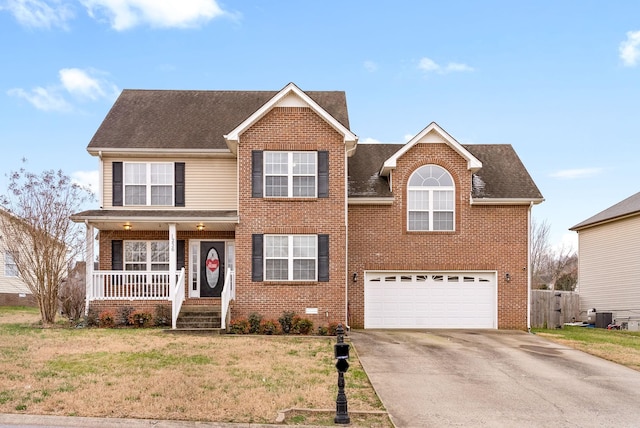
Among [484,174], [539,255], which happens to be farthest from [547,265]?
[484,174]

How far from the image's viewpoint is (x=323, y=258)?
19969 mm

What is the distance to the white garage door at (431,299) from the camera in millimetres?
21797

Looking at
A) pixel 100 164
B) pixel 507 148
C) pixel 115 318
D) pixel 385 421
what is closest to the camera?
pixel 385 421

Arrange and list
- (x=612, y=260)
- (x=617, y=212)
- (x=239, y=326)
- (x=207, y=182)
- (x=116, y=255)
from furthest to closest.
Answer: (x=612, y=260) → (x=617, y=212) → (x=207, y=182) → (x=116, y=255) → (x=239, y=326)

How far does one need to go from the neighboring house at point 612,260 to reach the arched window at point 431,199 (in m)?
9.24

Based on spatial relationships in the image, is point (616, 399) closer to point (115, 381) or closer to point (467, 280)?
point (115, 381)

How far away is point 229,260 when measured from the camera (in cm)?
2192

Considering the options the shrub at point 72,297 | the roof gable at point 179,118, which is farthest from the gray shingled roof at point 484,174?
the shrub at point 72,297

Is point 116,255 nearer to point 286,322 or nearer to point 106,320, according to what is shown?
point 106,320

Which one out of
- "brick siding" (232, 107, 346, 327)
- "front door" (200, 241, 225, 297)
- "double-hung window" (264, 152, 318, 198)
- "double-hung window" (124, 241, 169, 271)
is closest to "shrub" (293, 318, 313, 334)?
"brick siding" (232, 107, 346, 327)

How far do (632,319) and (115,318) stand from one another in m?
20.8

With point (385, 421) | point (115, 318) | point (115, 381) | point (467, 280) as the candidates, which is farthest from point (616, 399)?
point (115, 318)

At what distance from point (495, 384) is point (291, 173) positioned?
10436 millimetres

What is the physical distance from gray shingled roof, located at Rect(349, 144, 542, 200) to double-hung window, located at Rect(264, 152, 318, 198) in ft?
7.03
